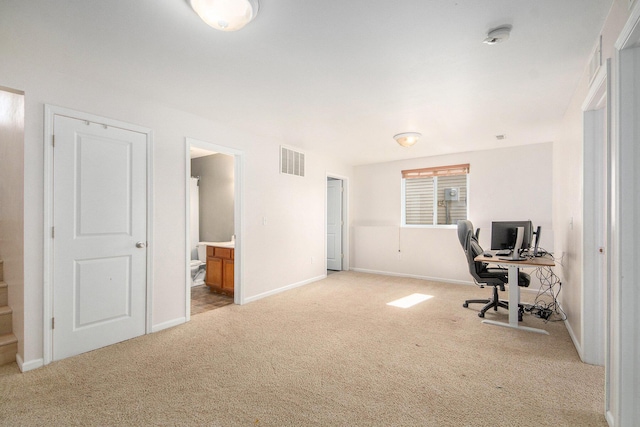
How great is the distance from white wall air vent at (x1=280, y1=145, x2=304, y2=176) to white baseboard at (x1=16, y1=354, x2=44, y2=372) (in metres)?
3.49

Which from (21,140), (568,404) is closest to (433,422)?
(568,404)

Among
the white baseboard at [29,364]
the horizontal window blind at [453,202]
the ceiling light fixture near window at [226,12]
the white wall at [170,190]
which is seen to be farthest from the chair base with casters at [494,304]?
the white baseboard at [29,364]

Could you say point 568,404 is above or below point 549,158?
below

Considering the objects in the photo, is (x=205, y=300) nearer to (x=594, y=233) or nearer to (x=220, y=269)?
(x=220, y=269)

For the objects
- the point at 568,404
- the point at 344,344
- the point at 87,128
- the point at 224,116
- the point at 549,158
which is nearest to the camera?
the point at 568,404

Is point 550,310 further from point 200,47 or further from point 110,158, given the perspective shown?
point 110,158

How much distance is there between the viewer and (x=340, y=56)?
7.57 ft

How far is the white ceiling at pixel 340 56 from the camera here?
1816 millimetres

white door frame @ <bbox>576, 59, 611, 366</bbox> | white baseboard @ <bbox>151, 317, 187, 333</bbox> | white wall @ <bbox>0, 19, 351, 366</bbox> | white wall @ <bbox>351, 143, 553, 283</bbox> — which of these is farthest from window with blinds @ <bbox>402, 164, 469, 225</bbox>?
white baseboard @ <bbox>151, 317, 187, 333</bbox>

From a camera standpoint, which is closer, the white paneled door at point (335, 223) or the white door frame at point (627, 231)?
the white door frame at point (627, 231)

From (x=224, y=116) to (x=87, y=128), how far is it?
138 cm

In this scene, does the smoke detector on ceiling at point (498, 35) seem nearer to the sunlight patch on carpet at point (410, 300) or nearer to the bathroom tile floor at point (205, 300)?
the sunlight patch on carpet at point (410, 300)

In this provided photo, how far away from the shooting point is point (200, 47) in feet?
7.18

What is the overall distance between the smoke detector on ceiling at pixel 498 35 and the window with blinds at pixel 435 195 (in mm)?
3886
